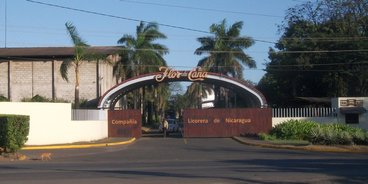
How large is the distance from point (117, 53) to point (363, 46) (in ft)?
74.2

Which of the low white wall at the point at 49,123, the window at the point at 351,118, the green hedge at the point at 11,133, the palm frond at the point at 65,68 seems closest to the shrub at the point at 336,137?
the window at the point at 351,118

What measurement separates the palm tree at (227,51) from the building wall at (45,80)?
584 inches

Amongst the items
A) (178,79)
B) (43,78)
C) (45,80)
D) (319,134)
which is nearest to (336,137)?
(319,134)

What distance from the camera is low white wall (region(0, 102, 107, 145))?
31.4 m

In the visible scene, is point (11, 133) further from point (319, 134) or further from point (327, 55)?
point (327, 55)

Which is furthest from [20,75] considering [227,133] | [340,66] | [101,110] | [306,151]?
[306,151]

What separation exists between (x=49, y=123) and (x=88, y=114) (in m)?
5.83

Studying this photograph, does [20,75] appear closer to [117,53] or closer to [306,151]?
[117,53]

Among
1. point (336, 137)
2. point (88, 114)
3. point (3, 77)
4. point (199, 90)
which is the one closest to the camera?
point (336, 137)

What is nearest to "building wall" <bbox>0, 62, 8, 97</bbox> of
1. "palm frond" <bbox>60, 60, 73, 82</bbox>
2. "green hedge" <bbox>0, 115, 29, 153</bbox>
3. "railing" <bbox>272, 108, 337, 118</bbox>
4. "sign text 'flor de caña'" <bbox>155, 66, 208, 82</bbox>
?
"palm frond" <bbox>60, 60, 73, 82</bbox>

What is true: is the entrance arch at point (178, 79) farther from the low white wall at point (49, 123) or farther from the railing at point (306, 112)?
the low white wall at point (49, 123)

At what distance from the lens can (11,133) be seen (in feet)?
83.1

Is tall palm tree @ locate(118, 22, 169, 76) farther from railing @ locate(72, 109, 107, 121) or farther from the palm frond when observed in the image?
railing @ locate(72, 109, 107, 121)

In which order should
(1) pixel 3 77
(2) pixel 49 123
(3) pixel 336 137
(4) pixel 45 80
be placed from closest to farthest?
(3) pixel 336 137 → (2) pixel 49 123 → (4) pixel 45 80 → (1) pixel 3 77
